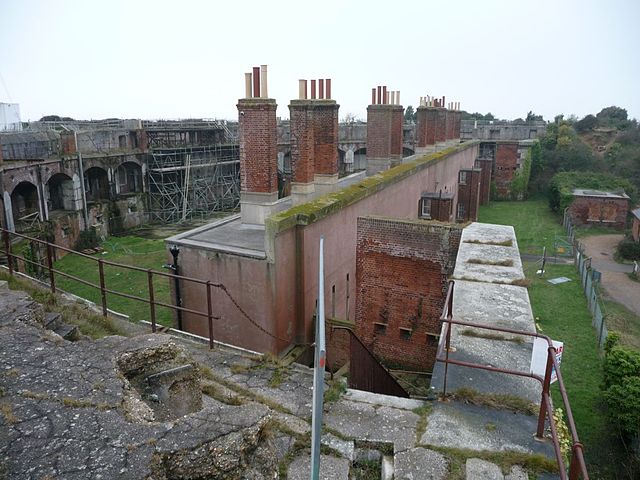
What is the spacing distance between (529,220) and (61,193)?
85.3ft

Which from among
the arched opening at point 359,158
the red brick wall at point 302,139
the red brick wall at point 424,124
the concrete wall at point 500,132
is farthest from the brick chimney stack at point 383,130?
the concrete wall at point 500,132

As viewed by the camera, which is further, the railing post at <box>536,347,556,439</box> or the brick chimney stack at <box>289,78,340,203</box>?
the brick chimney stack at <box>289,78,340,203</box>

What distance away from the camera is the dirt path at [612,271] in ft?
62.9

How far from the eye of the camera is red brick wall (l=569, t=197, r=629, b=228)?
3034 cm

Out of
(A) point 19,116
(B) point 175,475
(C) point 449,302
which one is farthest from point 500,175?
(A) point 19,116

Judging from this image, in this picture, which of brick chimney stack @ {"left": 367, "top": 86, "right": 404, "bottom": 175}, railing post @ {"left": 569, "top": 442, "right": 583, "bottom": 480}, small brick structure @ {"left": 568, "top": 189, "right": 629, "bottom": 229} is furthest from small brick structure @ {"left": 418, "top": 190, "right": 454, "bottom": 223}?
small brick structure @ {"left": 568, "top": 189, "right": 629, "bottom": 229}

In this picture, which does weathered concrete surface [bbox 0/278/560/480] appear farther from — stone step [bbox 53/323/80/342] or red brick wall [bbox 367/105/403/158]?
red brick wall [bbox 367/105/403/158]

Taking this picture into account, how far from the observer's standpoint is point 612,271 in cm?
2277

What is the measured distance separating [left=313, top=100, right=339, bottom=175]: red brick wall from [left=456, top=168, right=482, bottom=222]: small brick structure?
16.0 m

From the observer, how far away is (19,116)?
4300 cm

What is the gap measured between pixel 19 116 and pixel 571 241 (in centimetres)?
4329

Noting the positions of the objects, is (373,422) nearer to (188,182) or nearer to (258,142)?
(258,142)

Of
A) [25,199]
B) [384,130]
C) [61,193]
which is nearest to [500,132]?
[384,130]

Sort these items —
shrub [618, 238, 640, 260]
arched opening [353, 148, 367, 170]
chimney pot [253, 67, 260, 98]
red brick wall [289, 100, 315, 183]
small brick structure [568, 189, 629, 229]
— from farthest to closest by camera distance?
arched opening [353, 148, 367, 170], small brick structure [568, 189, 629, 229], shrub [618, 238, 640, 260], red brick wall [289, 100, 315, 183], chimney pot [253, 67, 260, 98]
